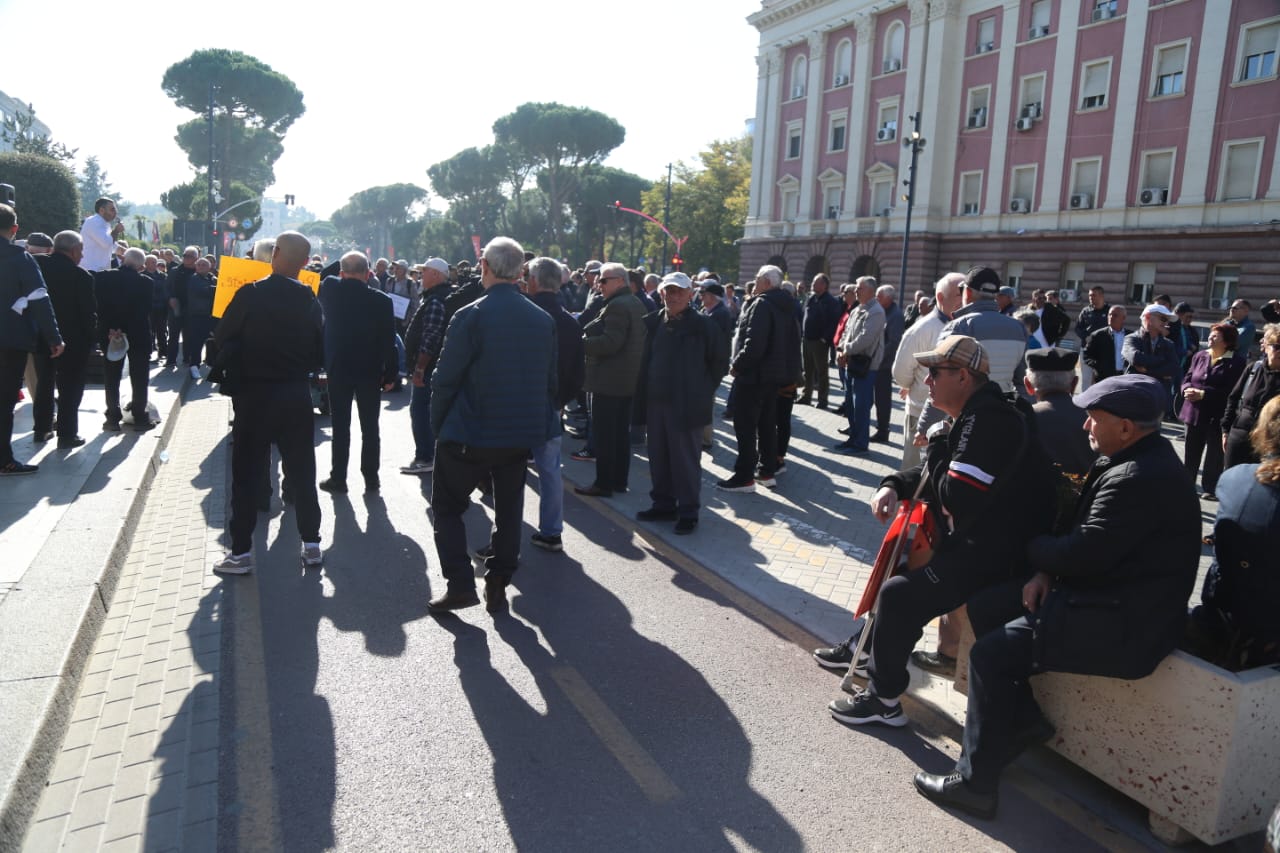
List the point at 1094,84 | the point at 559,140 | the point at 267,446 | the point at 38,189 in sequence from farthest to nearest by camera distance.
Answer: the point at 559,140
the point at 1094,84
the point at 38,189
the point at 267,446

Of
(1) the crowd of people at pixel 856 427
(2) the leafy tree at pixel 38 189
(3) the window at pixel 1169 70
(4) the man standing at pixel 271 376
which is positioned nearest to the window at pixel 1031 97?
(3) the window at pixel 1169 70

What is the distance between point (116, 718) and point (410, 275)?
48.9 feet

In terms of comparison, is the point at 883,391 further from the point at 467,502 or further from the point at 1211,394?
the point at 467,502

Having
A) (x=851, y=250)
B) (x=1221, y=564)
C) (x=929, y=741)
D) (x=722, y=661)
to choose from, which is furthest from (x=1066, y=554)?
(x=851, y=250)

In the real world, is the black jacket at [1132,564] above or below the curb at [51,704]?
above

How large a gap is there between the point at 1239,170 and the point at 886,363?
24029mm

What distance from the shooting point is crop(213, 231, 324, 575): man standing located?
5.41m

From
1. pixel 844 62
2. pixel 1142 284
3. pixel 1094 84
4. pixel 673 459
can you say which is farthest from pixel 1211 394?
pixel 844 62

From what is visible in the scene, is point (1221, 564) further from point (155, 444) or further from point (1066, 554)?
point (155, 444)

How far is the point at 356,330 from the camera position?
7496 millimetres

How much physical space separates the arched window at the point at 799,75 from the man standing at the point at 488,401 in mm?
44113

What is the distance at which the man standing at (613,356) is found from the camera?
7.56m

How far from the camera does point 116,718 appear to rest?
3873 mm

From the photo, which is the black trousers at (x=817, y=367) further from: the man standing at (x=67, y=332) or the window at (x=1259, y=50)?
the window at (x=1259, y=50)
